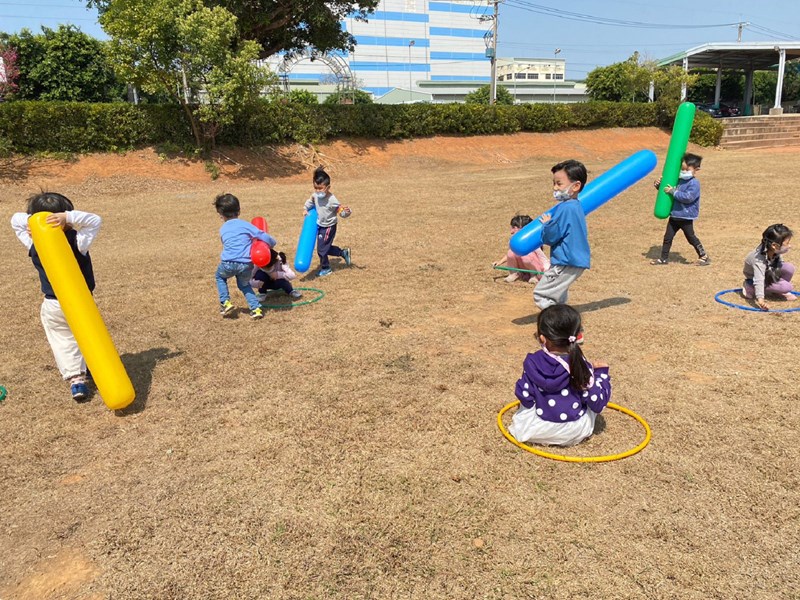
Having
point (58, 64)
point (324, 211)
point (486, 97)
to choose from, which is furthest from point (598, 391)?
point (486, 97)

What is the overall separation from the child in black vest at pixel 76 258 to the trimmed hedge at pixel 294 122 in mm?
17398

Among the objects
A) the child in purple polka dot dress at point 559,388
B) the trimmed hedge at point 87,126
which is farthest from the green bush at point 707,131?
the child in purple polka dot dress at point 559,388

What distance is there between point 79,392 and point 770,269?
7.26m

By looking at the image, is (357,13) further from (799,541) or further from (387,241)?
(799,541)

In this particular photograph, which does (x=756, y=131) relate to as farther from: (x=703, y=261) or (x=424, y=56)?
(x=424, y=56)

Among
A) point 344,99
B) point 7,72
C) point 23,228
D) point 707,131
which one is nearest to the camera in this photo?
point 23,228

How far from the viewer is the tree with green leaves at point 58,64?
2325 cm

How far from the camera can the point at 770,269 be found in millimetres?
6668

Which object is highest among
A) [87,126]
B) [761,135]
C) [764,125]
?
[87,126]

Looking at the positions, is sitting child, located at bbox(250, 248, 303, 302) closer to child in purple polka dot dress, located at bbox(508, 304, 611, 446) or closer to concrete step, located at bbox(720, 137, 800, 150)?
child in purple polka dot dress, located at bbox(508, 304, 611, 446)

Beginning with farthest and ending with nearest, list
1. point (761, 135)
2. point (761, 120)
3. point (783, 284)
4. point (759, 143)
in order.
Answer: point (761, 120) < point (761, 135) < point (759, 143) < point (783, 284)

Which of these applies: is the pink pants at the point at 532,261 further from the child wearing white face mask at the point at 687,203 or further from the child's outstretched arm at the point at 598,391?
the child's outstretched arm at the point at 598,391

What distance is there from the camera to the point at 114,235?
488 inches

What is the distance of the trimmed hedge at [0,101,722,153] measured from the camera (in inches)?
757
